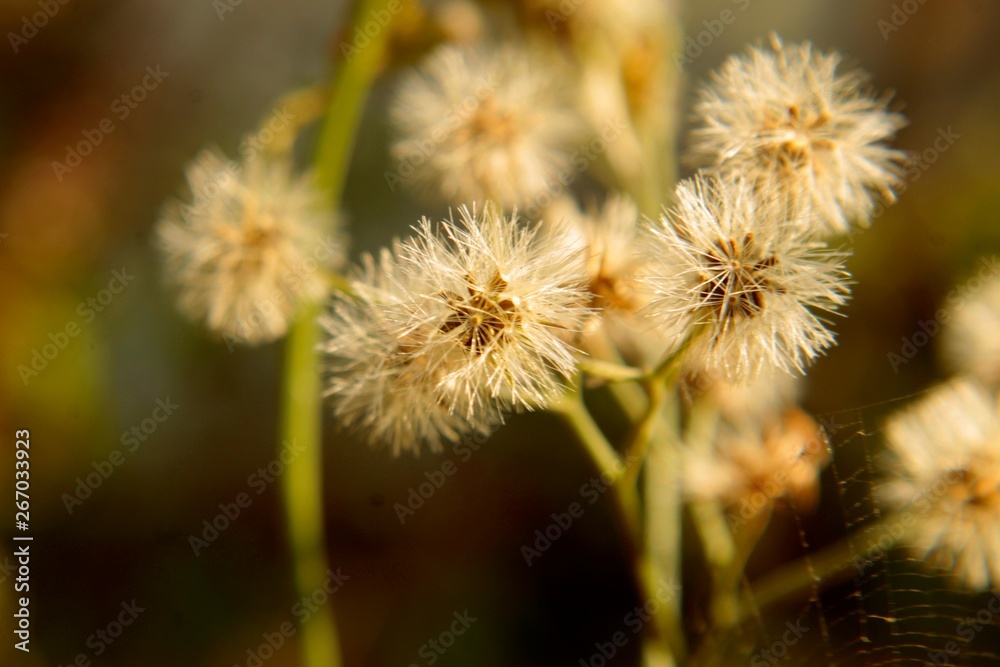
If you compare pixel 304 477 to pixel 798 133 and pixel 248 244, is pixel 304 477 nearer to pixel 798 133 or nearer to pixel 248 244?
pixel 248 244

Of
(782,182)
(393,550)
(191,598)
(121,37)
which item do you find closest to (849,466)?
(782,182)

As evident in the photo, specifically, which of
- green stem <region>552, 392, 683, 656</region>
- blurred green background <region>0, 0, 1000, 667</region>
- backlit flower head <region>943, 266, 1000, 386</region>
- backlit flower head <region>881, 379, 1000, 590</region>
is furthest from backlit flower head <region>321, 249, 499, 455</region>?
→ blurred green background <region>0, 0, 1000, 667</region>

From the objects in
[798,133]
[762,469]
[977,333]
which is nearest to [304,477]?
[762,469]

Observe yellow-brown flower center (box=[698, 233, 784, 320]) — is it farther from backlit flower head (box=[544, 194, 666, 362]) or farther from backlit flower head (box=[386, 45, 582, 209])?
backlit flower head (box=[386, 45, 582, 209])

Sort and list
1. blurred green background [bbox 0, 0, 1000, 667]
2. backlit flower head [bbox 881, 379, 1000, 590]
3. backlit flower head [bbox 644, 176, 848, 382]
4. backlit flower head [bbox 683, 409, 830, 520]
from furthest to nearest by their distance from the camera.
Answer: blurred green background [bbox 0, 0, 1000, 667]
backlit flower head [bbox 683, 409, 830, 520]
backlit flower head [bbox 881, 379, 1000, 590]
backlit flower head [bbox 644, 176, 848, 382]

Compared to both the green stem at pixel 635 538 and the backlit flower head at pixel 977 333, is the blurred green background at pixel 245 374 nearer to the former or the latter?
the backlit flower head at pixel 977 333

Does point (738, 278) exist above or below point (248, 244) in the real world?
below
